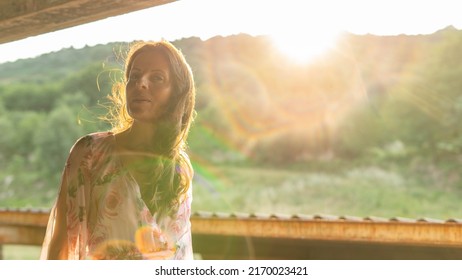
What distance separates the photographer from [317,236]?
Answer: 214cm

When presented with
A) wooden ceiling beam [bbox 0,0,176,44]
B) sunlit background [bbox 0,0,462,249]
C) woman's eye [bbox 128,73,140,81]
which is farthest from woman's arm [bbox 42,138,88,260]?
sunlit background [bbox 0,0,462,249]

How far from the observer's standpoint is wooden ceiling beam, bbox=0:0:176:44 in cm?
169

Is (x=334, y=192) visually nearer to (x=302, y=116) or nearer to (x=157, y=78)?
(x=302, y=116)

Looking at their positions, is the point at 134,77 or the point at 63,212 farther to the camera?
the point at 134,77

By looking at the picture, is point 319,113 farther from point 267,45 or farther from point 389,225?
point 389,225

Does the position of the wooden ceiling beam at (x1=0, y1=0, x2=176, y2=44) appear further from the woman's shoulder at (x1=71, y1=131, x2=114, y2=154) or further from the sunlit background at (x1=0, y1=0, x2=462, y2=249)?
the sunlit background at (x1=0, y1=0, x2=462, y2=249)

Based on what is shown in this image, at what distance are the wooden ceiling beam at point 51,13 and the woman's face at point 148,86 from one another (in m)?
0.35

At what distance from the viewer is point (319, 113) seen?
68.0 ft

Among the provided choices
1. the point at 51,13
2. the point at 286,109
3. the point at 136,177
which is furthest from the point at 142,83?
the point at 286,109

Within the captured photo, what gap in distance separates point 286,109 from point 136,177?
20.4 meters

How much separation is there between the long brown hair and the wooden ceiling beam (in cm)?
32

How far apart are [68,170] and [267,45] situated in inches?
916

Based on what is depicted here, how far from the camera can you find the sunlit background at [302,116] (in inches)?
654

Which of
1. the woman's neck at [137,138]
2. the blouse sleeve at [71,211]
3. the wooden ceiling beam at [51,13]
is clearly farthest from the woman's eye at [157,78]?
the wooden ceiling beam at [51,13]
